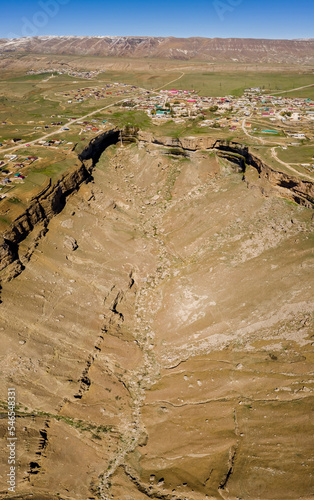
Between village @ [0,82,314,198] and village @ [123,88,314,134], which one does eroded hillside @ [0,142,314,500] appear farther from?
village @ [123,88,314,134]

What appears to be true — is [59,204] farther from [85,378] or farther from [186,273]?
[85,378]

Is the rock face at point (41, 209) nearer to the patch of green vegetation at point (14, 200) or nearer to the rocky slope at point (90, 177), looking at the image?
the rocky slope at point (90, 177)

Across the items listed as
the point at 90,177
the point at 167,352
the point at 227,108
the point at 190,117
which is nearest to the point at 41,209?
the point at 90,177

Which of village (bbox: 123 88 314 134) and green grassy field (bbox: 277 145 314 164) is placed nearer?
green grassy field (bbox: 277 145 314 164)

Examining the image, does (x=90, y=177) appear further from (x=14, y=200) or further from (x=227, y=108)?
(x=227, y=108)

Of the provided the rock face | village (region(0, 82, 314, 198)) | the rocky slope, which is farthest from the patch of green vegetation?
village (region(0, 82, 314, 198))

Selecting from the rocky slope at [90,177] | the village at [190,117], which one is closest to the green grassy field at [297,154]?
the village at [190,117]

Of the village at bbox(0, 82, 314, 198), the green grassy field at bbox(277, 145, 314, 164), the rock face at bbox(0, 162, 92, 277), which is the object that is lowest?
the rock face at bbox(0, 162, 92, 277)

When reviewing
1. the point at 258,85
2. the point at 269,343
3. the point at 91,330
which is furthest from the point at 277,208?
the point at 258,85

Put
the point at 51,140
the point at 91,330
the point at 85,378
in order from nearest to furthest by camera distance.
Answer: the point at 85,378, the point at 91,330, the point at 51,140
